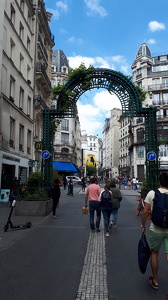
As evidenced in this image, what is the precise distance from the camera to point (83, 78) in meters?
15.6

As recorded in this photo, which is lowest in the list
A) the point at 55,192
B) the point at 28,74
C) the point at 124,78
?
the point at 55,192

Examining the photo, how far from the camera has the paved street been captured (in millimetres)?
3939

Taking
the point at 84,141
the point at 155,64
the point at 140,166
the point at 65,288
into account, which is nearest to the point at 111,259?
the point at 65,288

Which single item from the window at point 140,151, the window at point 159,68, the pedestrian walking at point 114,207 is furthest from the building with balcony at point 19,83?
the window at point 159,68

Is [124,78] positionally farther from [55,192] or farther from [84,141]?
[84,141]

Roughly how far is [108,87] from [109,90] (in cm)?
18

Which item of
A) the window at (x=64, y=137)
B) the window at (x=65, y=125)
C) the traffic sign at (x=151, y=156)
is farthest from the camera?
the window at (x=65, y=125)

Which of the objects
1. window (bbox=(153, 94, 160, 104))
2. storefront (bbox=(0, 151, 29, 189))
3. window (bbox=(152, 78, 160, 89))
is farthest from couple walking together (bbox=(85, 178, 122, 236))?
window (bbox=(152, 78, 160, 89))

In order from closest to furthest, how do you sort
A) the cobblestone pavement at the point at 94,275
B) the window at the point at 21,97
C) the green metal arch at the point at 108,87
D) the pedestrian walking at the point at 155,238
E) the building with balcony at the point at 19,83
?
the cobblestone pavement at the point at 94,275 < the pedestrian walking at the point at 155,238 < the green metal arch at the point at 108,87 < the building with balcony at the point at 19,83 < the window at the point at 21,97

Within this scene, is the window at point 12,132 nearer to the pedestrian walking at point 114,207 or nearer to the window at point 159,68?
the pedestrian walking at point 114,207

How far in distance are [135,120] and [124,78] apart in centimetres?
4133

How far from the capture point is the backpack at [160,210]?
395 cm

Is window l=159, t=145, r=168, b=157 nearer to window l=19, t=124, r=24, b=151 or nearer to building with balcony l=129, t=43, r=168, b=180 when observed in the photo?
building with balcony l=129, t=43, r=168, b=180

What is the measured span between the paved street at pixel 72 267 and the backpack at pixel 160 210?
39.6 inches
